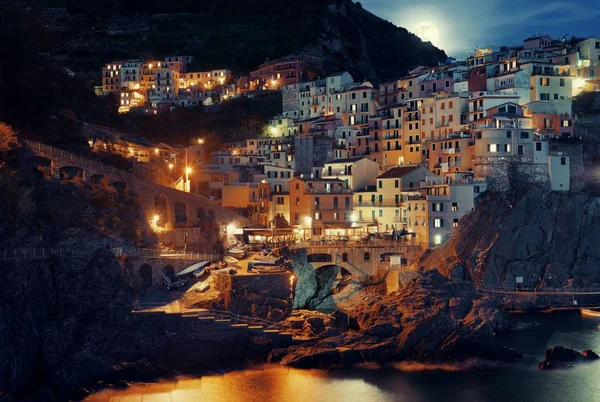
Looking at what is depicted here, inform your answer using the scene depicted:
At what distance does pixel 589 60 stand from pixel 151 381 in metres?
50.5

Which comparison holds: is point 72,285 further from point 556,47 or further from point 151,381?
point 556,47

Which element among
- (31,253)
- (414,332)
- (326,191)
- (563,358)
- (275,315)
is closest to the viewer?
(563,358)

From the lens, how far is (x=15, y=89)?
207 ft

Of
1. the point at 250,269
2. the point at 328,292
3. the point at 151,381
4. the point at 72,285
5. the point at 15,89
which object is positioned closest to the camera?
the point at 151,381

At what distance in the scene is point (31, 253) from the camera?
45.0 m

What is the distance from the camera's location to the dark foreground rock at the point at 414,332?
143 ft

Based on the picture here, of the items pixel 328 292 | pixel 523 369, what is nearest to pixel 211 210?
pixel 328 292

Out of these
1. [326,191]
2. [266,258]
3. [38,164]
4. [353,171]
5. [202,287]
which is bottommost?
[202,287]

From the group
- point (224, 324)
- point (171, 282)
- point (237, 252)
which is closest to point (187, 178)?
point (237, 252)

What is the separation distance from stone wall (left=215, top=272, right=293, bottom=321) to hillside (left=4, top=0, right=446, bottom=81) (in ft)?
198

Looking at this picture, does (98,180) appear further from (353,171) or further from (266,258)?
(353,171)

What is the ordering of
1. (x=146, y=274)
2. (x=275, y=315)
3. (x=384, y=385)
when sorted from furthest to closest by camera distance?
(x=146, y=274), (x=275, y=315), (x=384, y=385)

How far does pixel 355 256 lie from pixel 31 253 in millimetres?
22675

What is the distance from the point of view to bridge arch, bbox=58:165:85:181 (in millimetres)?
54281
